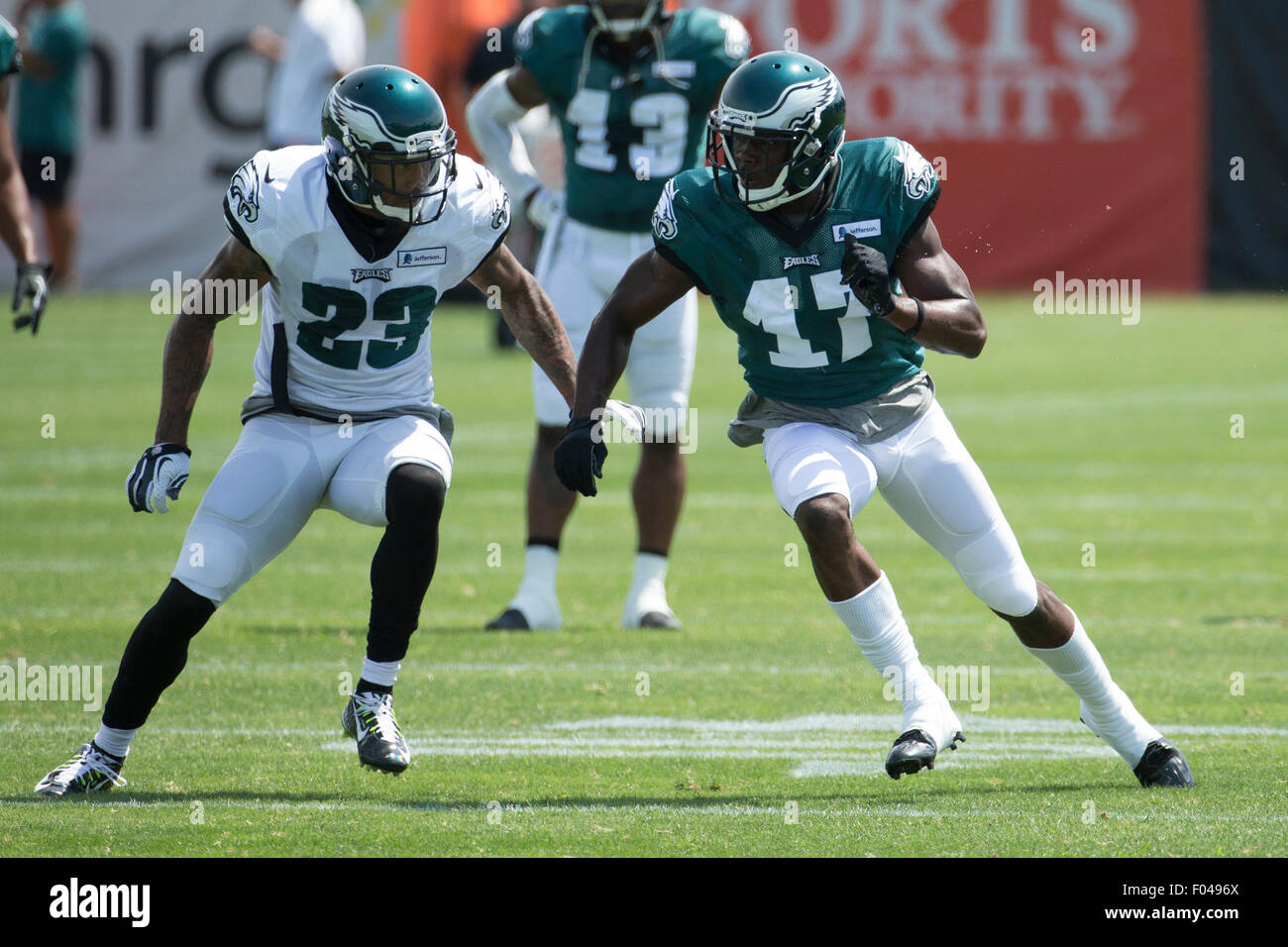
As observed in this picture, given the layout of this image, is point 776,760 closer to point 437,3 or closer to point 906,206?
point 906,206

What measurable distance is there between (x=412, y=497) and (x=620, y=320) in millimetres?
642

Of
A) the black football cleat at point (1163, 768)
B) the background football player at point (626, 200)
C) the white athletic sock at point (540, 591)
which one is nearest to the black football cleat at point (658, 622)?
the background football player at point (626, 200)

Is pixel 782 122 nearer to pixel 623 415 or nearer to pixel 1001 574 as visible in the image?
pixel 623 415

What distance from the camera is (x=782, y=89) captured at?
4.66 meters

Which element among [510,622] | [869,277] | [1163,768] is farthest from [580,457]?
[510,622]

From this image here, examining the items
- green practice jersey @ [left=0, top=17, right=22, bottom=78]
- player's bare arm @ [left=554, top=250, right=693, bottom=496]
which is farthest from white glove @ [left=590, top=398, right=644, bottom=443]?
green practice jersey @ [left=0, top=17, right=22, bottom=78]

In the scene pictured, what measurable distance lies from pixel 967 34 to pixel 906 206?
16.4m

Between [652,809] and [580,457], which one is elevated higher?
[580,457]

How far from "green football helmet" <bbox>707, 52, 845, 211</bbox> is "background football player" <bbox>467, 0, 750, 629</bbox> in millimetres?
2286

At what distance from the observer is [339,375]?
4926mm

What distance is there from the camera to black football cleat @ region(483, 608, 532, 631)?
6.95m
